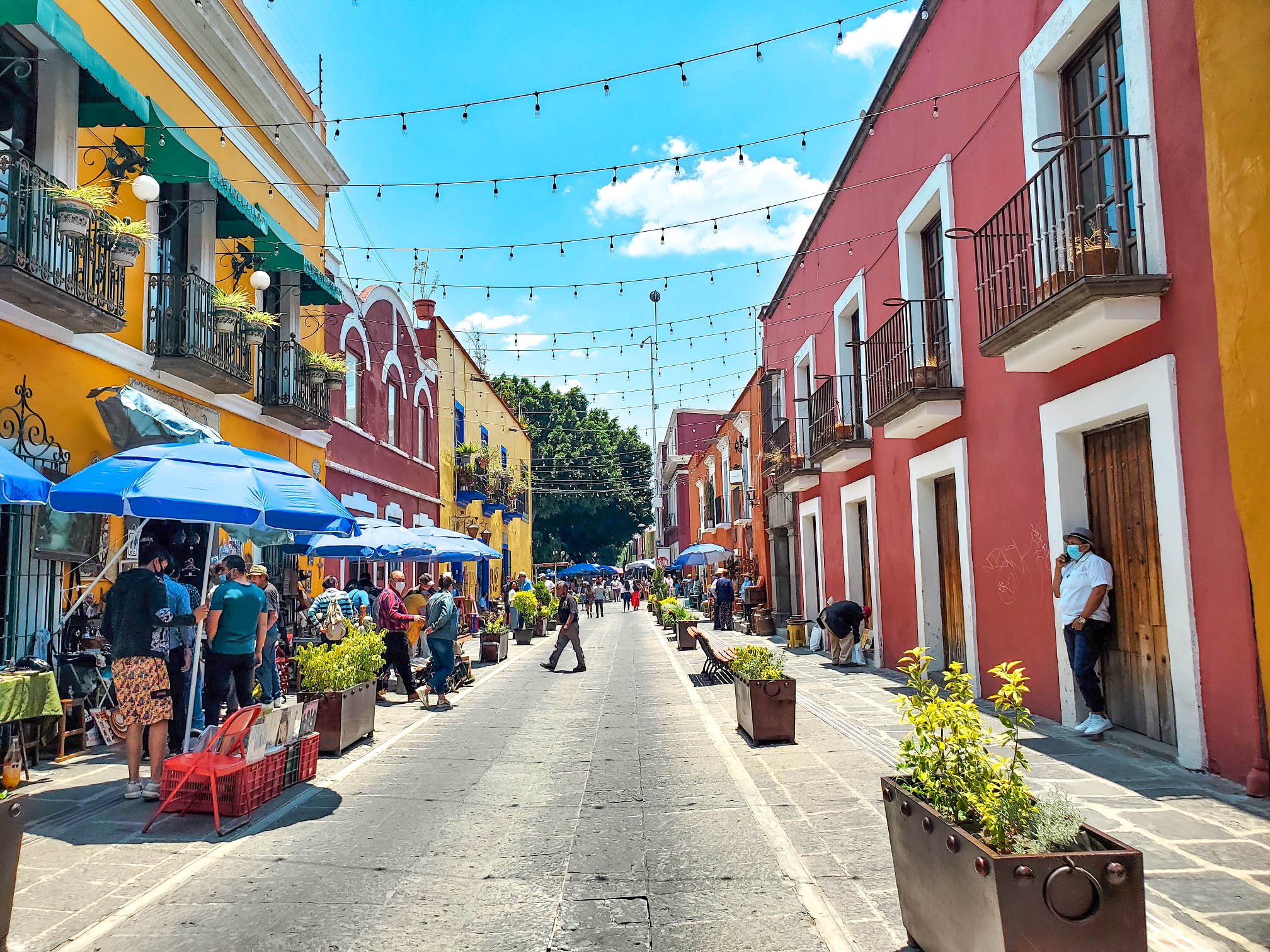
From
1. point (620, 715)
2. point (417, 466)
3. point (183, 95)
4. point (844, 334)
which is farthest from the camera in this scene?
point (417, 466)

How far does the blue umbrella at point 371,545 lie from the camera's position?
12.8m

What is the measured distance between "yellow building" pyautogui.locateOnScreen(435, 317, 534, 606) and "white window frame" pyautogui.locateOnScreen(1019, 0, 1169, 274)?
20.2m

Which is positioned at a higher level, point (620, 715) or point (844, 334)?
point (844, 334)

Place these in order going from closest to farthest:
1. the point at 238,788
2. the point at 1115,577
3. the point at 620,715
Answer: the point at 238,788 → the point at 1115,577 → the point at 620,715

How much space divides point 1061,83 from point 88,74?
9323 mm

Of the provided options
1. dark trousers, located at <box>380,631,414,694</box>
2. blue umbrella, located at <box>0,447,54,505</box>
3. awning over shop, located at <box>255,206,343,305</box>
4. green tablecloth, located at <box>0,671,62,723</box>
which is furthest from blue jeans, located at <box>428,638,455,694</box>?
awning over shop, located at <box>255,206,343,305</box>

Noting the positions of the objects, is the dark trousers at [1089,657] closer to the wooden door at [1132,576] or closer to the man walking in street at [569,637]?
the wooden door at [1132,576]

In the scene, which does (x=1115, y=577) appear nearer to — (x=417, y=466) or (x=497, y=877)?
(x=497, y=877)

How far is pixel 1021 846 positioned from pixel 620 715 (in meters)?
7.67

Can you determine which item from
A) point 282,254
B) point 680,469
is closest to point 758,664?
point 282,254

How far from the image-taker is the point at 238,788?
5730mm

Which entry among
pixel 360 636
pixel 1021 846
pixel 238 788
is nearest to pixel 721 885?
pixel 1021 846

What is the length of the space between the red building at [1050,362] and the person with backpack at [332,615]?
7.37 metres

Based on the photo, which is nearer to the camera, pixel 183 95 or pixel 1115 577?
pixel 1115 577
